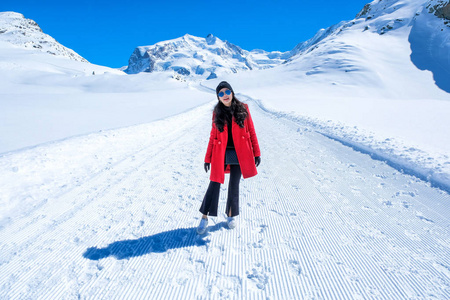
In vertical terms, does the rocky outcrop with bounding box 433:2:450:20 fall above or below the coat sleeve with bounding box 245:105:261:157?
above

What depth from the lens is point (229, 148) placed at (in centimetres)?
298

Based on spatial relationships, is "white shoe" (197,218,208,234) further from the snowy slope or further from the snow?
the snowy slope

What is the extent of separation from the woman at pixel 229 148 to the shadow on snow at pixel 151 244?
7.0 inches

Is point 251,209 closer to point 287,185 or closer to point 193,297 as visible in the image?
point 287,185

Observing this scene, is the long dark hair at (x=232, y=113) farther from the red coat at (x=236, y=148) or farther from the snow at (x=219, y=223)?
the snow at (x=219, y=223)

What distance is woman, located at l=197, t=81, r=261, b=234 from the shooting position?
284 centimetres

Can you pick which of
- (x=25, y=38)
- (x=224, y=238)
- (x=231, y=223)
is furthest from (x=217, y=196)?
(x=25, y=38)

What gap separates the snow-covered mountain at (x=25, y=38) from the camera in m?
125

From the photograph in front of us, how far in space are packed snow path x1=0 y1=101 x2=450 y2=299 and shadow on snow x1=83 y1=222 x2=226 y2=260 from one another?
1 centimetres

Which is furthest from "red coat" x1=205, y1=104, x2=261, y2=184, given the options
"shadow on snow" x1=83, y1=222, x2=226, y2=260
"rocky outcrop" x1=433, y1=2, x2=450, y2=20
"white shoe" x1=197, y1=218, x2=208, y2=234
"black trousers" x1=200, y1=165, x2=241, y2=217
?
"rocky outcrop" x1=433, y1=2, x2=450, y2=20

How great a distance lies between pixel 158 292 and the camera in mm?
2129

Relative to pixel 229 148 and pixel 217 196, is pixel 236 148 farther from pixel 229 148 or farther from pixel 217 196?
pixel 217 196

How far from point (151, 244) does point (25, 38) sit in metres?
180

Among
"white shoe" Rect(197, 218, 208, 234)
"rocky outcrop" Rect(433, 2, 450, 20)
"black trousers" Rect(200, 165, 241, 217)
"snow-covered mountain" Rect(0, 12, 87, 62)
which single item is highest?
"rocky outcrop" Rect(433, 2, 450, 20)
